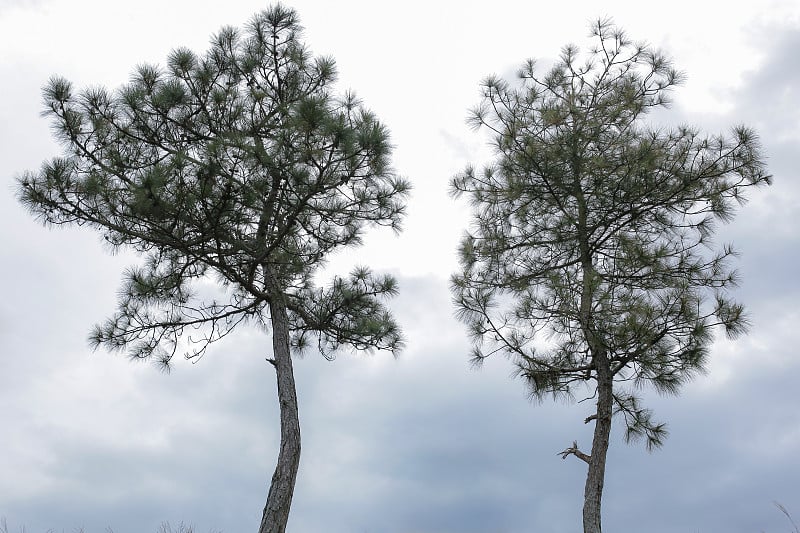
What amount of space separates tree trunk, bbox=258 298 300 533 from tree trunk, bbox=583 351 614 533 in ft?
Result: 10.1

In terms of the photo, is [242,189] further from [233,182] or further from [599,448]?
[599,448]

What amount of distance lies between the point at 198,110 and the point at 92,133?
1.17 metres

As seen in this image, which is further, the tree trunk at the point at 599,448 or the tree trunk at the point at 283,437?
the tree trunk at the point at 599,448

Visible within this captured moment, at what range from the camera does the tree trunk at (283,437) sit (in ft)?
26.7

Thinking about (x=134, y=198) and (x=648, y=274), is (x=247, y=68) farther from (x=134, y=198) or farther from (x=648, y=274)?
(x=648, y=274)

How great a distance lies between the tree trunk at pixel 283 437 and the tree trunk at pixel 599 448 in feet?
10.1

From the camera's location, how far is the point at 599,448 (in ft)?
29.0

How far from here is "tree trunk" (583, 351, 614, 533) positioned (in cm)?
861

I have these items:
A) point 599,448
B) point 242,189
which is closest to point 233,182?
point 242,189

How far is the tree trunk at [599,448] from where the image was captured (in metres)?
8.61

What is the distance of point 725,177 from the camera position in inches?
372

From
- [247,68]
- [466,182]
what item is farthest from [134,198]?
[466,182]

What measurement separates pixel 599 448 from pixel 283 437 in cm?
335

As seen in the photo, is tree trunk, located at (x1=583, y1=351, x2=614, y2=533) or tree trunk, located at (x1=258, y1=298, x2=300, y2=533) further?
tree trunk, located at (x1=583, y1=351, x2=614, y2=533)
